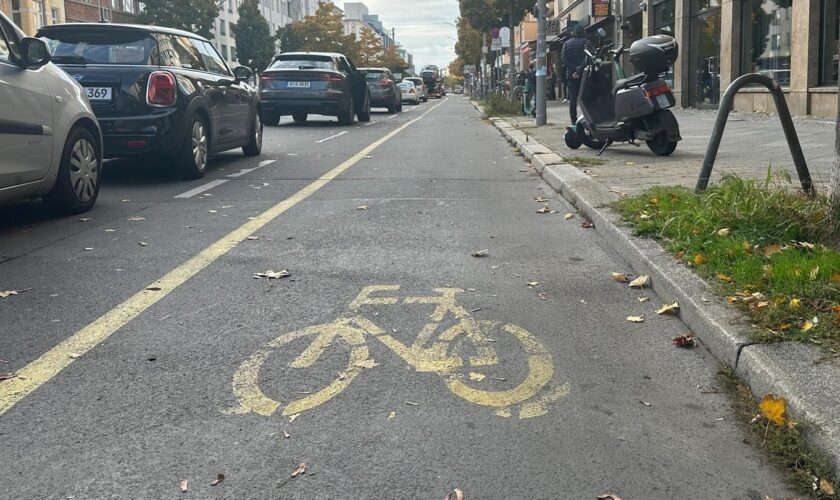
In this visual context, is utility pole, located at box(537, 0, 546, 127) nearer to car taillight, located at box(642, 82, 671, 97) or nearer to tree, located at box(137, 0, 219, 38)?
car taillight, located at box(642, 82, 671, 97)

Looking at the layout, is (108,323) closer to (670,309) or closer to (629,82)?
(670,309)

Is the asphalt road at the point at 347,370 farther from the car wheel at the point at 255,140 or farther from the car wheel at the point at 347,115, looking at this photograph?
the car wheel at the point at 347,115

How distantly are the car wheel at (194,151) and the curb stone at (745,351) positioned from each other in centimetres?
504

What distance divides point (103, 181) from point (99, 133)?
7.05 feet

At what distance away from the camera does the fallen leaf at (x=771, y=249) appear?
190 inches

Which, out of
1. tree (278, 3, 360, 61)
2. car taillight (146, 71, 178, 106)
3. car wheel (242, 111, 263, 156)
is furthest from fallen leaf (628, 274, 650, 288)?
tree (278, 3, 360, 61)

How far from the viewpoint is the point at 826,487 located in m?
2.61

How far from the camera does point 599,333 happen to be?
4277 millimetres

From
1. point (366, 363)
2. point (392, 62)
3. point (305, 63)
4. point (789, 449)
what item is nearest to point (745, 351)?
point (789, 449)

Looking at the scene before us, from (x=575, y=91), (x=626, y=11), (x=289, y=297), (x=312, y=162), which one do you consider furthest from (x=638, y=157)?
(x=626, y=11)

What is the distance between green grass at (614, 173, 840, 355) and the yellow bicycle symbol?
3.00ft

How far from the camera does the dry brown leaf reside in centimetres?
258

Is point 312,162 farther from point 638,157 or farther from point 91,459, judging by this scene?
point 91,459

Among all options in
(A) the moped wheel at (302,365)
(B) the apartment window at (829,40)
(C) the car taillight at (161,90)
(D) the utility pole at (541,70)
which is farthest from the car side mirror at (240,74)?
(B) the apartment window at (829,40)
